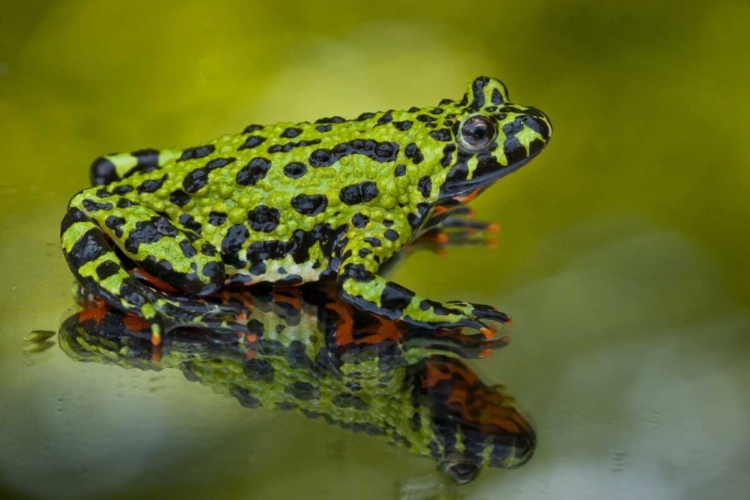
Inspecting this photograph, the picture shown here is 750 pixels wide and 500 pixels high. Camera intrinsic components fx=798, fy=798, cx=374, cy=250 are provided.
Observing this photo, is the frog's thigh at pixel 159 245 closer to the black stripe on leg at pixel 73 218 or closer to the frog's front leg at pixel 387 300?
the black stripe on leg at pixel 73 218

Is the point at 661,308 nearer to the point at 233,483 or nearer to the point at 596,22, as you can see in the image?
the point at 233,483

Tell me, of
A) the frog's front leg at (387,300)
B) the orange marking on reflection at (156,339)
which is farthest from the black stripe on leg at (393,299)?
the orange marking on reflection at (156,339)

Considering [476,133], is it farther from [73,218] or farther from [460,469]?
[73,218]

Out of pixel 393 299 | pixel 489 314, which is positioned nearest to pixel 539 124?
pixel 489 314

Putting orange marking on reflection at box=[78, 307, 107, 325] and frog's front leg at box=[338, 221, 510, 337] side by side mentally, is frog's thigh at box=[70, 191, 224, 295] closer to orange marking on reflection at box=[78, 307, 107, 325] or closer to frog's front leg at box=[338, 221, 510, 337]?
orange marking on reflection at box=[78, 307, 107, 325]

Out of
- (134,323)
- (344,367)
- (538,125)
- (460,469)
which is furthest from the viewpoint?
(538,125)

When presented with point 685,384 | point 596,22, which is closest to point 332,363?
point 685,384
